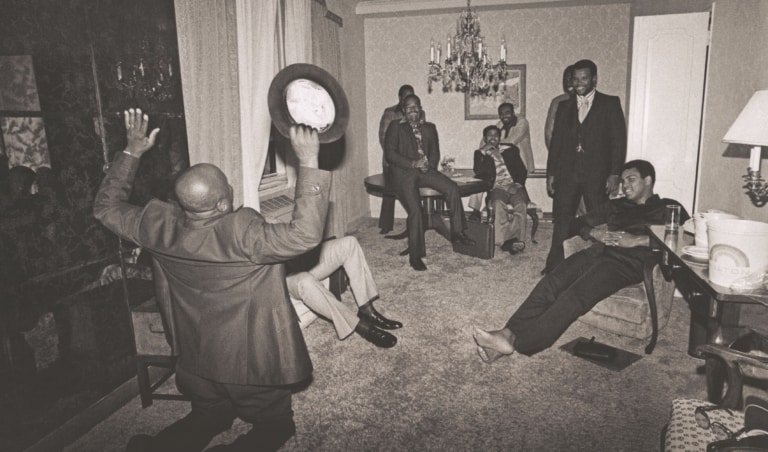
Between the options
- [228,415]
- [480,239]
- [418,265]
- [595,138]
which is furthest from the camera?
[480,239]

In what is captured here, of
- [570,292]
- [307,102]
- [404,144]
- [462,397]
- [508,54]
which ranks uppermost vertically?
[508,54]

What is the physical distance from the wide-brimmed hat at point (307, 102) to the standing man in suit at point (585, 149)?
109 inches

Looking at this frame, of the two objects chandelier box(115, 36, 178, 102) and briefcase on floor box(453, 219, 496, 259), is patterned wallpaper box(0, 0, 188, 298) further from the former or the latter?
briefcase on floor box(453, 219, 496, 259)

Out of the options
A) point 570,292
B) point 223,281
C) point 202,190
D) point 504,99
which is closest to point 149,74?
point 202,190

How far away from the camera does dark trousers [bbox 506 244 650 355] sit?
2.88 meters

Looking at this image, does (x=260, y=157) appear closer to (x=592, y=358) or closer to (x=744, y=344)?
(x=592, y=358)

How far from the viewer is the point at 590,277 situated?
A: 2.93 meters

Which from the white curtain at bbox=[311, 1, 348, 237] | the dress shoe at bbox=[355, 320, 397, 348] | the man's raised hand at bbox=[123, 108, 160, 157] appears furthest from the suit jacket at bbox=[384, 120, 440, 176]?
the man's raised hand at bbox=[123, 108, 160, 157]

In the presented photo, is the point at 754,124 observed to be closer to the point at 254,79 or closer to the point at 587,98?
the point at 587,98

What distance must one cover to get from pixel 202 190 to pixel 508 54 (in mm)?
6019

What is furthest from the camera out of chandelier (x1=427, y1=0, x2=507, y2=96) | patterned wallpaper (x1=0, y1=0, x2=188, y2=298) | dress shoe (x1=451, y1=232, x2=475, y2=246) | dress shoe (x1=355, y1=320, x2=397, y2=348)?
dress shoe (x1=451, y1=232, x2=475, y2=246)

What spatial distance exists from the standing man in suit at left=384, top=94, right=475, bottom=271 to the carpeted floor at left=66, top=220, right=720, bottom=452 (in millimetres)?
1323

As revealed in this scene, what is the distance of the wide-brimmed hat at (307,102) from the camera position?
1771mm

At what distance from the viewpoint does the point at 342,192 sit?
579 centimetres
